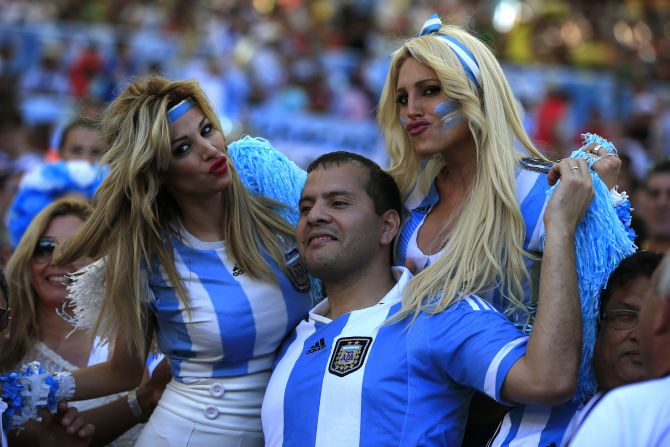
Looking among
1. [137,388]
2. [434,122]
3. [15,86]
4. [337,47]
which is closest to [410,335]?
[434,122]

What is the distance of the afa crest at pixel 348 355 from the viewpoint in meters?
2.87

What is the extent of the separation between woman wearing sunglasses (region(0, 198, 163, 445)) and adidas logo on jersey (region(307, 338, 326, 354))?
1110mm

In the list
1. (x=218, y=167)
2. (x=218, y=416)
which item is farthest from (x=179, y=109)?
(x=218, y=416)

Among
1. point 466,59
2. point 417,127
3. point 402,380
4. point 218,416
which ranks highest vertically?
point 466,59

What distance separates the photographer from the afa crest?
287cm

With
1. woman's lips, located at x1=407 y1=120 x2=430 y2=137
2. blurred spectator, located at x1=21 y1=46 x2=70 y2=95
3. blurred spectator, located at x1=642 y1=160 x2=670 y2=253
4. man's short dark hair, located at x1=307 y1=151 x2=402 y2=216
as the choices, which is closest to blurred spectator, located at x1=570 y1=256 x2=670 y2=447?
woman's lips, located at x1=407 y1=120 x2=430 y2=137

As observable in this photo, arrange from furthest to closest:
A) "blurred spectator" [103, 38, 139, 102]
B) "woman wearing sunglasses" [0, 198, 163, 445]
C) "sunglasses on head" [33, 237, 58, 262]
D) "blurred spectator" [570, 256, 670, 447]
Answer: "blurred spectator" [103, 38, 139, 102] → "sunglasses on head" [33, 237, 58, 262] → "woman wearing sunglasses" [0, 198, 163, 445] → "blurred spectator" [570, 256, 670, 447]

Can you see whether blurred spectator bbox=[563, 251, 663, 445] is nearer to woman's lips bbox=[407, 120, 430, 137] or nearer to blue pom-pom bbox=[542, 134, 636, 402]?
blue pom-pom bbox=[542, 134, 636, 402]

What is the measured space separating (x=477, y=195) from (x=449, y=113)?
0.30 m

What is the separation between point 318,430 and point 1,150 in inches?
228

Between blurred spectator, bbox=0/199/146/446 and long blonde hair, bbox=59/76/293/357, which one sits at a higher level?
long blonde hair, bbox=59/76/293/357

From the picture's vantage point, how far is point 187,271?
Answer: 3.33 m

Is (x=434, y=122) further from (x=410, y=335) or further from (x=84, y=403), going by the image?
(x=84, y=403)

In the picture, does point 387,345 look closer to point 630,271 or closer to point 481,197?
point 481,197
